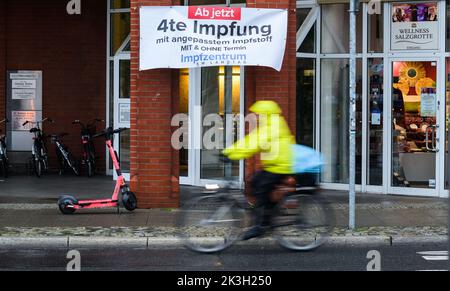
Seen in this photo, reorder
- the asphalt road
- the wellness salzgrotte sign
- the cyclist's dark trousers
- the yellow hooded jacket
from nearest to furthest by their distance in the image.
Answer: the asphalt road → the yellow hooded jacket → the cyclist's dark trousers → the wellness salzgrotte sign

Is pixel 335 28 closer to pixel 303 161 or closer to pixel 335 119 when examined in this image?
pixel 335 119

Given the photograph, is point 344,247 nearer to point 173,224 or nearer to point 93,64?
point 173,224

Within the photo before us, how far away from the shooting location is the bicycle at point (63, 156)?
55.1ft

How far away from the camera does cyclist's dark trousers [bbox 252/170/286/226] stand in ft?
29.1

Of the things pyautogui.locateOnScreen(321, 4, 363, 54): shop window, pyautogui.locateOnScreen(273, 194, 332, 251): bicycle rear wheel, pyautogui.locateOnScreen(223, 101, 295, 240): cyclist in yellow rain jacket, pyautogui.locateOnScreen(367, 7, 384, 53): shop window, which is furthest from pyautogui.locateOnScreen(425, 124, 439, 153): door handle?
pyautogui.locateOnScreen(223, 101, 295, 240): cyclist in yellow rain jacket

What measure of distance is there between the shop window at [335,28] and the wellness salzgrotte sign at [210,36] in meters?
2.74

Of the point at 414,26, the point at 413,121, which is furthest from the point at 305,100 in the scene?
the point at 414,26

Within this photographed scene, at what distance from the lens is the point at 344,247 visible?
9711mm

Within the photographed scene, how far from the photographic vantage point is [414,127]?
1407cm

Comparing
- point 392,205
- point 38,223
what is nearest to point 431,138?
point 392,205

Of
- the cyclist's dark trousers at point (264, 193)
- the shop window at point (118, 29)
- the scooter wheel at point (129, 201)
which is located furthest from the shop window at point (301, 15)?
the cyclist's dark trousers at point (264, 193)

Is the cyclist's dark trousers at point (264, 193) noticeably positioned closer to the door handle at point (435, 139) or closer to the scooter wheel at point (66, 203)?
the scooter wheel at point (66, 203)

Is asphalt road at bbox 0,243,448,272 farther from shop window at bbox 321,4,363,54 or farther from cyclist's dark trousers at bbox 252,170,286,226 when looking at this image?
shop window at bbox 321,4,363,54

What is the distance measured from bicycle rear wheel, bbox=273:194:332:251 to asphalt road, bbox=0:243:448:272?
148 millimetres
